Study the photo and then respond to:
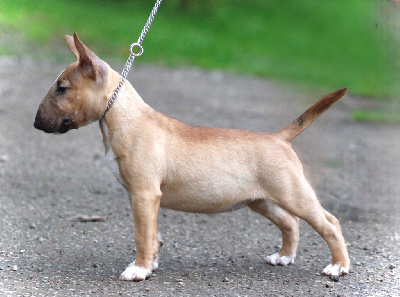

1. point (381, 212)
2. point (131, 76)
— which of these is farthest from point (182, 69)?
point (381, 212)

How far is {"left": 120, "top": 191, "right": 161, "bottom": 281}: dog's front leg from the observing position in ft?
15.0

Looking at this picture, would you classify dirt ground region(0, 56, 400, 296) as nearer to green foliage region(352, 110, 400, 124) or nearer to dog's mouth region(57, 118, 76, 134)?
green foliage region(352, 110, 400, 124)

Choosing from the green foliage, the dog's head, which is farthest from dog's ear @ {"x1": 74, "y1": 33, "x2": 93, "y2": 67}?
the green foliage

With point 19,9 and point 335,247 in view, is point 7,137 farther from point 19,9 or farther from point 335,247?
point 19,9

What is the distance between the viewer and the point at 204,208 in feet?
15.9

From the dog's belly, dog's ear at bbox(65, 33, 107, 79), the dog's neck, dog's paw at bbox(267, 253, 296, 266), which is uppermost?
dog's ear at bbox(65, 33, 107, 79)

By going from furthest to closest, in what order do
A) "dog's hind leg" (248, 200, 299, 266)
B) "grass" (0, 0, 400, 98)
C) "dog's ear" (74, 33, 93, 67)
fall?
"grass" (0, 0, 400, 98)
"dog's hind leg" (248, 200, 299, 266)
"dog's ear" (74, 33, 93, 67)

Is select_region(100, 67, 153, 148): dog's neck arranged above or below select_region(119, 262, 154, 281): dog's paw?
above

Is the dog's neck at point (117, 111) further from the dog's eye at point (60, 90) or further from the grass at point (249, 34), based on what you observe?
the grass at point (249, 34)

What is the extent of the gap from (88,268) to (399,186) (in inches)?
176

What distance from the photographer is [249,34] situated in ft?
60.0

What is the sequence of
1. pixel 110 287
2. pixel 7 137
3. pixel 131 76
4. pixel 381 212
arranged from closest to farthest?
1. pixel 110 287
2. pixel 381 212
3. pixel 7 137
4. pixel 131 76

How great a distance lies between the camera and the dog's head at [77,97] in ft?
15.1

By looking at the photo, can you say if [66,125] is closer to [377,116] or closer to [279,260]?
[279,260]
